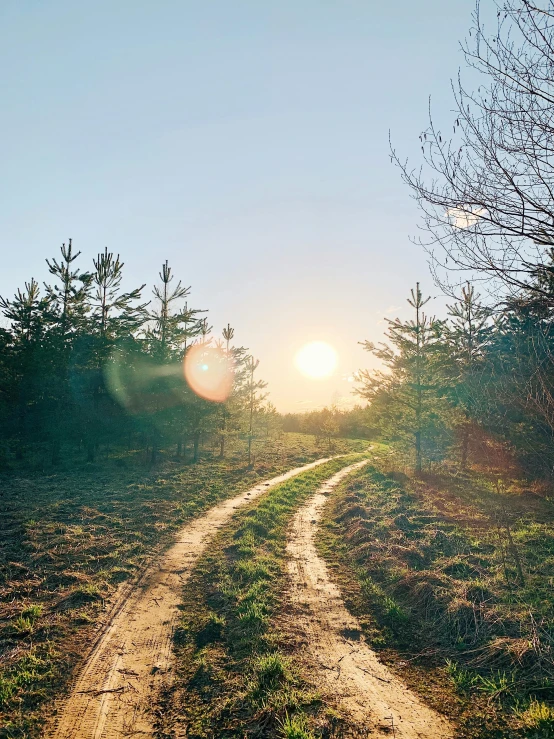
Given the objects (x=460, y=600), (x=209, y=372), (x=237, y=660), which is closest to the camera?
(x=237, y=660)

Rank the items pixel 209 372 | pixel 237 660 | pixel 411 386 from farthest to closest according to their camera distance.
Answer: pixel 209 372 → pixel 411 386 → pixel 237 660

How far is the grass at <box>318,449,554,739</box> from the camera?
5410mm

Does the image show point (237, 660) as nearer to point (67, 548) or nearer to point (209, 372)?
point (67, 548)

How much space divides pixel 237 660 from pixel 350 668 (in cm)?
172

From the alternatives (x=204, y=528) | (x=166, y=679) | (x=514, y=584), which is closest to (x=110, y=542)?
(x=204, y=528)

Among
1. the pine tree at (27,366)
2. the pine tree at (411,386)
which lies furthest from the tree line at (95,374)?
the pine tree at (411,386)

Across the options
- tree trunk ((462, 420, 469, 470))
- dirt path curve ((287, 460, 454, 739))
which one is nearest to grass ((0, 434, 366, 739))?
dirt path curve ((287, 460, 454, 739))

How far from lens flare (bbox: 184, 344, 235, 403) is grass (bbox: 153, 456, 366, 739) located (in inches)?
721

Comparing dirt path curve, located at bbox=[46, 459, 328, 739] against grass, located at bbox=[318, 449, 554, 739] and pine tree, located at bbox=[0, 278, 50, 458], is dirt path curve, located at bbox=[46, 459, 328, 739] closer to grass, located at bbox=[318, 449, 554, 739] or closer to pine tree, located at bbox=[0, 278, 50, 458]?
grass, located at bbox=[318, 449, 554, 739]

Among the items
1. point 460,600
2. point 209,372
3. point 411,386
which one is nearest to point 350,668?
point 460,600

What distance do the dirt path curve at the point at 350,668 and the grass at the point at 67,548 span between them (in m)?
3.68

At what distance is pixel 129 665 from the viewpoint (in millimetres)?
6090

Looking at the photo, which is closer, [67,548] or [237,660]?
[237,660]

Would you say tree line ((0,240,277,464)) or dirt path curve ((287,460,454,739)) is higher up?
tree line ((0,240,277,464))
